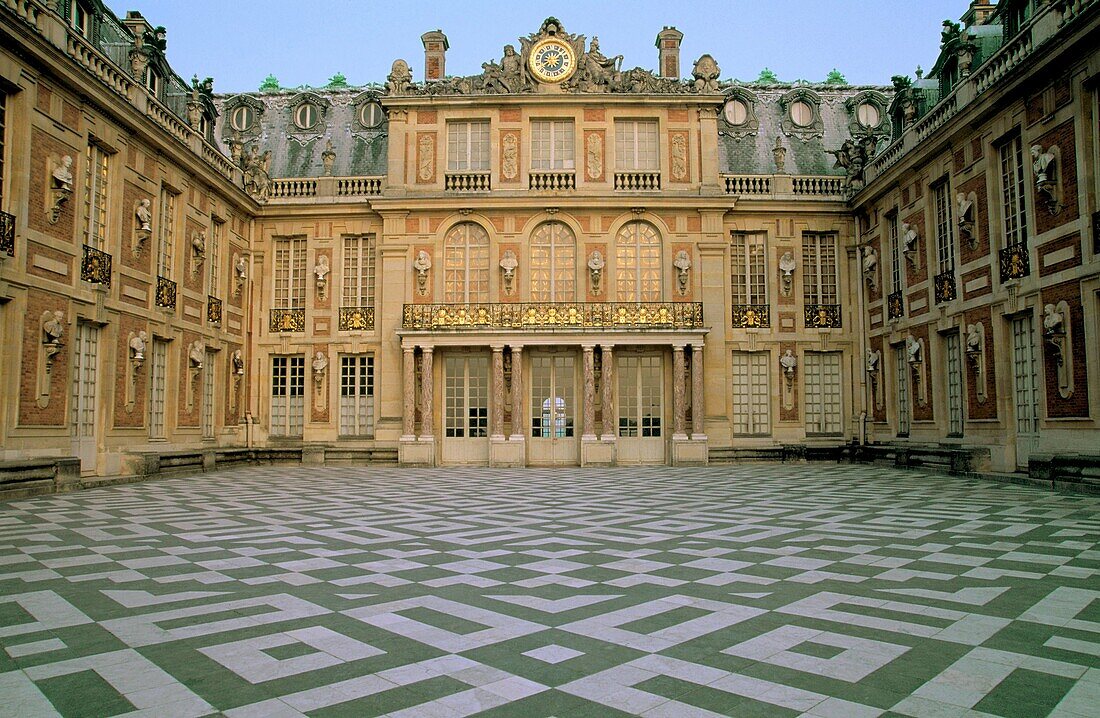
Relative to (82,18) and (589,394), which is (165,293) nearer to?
(82,18)

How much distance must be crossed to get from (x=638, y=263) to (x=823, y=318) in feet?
21.4

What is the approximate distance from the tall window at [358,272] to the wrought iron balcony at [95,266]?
30.7 ft

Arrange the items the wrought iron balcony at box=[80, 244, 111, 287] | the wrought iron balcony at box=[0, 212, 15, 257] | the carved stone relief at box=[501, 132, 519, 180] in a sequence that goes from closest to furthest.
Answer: the wrought iron balcony at box=[0, 212, 15, 257] → the wrought iron balcony at box=[80, 244, 111, 287] → the carved stone relief at box=[501, 132, 519, 180]

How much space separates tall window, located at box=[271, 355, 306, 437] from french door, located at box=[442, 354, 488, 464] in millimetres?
5082

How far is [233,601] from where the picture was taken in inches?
245

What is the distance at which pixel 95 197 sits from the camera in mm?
17750

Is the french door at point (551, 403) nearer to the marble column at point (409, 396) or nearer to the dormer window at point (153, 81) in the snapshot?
the marble column at point (409, 396)

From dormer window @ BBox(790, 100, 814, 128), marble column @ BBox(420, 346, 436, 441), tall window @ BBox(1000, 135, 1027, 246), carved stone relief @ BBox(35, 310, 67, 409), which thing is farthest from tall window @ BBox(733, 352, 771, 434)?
carved stone relief @ BBox(35, 310, 67, 409)

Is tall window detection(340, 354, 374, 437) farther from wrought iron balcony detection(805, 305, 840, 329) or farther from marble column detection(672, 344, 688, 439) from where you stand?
wrought iron balcony detection(805, 305, 840, 329)

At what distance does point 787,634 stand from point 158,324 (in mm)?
19565

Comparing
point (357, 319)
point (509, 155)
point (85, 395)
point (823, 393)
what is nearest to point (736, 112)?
point (509, 155)

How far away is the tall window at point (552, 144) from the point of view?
26.9m

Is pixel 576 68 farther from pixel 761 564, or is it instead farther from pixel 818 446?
pixel 761 564

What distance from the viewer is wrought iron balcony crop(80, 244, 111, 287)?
56.6 ft
